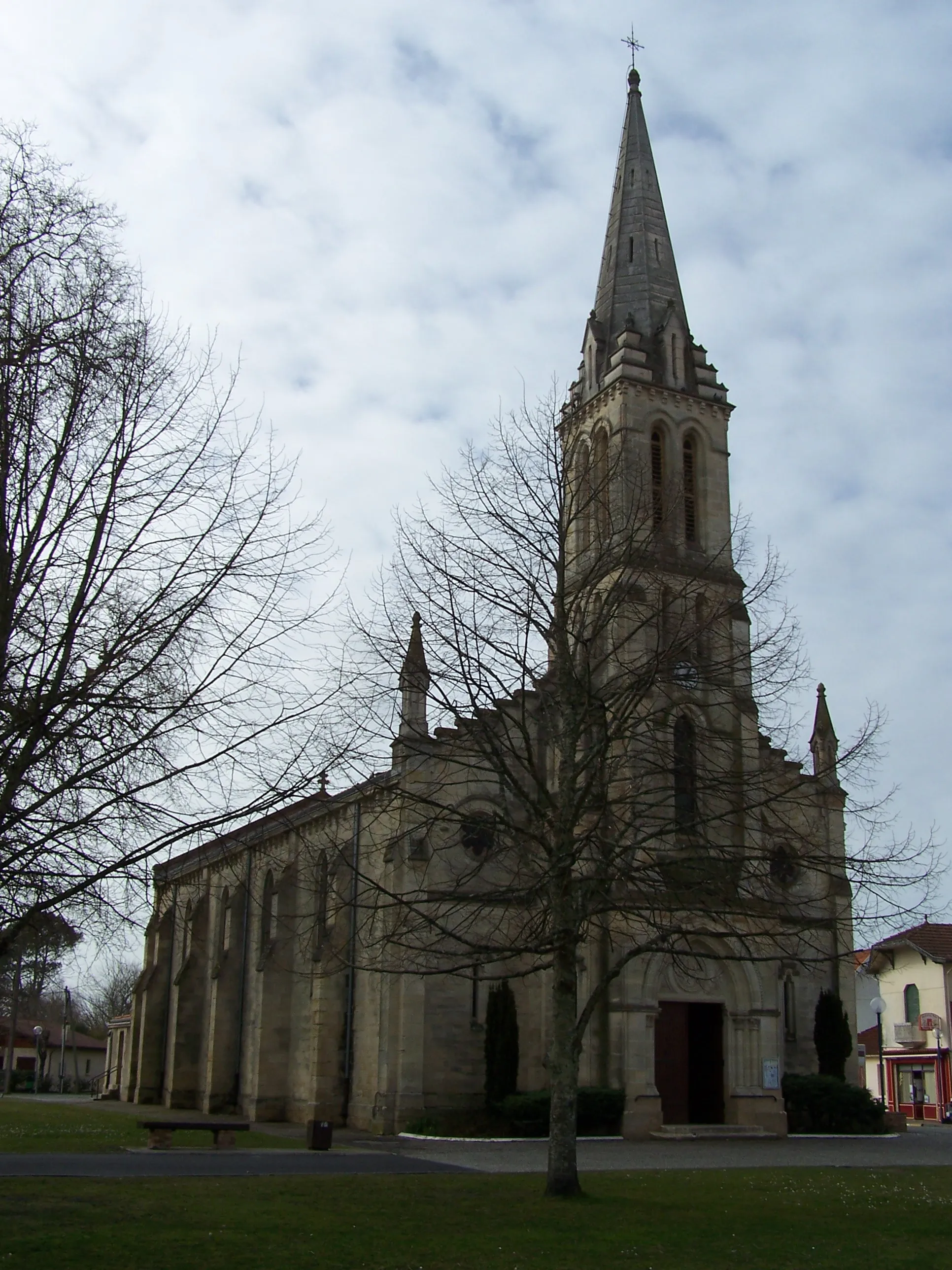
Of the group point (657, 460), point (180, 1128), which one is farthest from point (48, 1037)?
point (180, 1128)

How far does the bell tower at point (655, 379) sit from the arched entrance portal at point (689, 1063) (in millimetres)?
12944

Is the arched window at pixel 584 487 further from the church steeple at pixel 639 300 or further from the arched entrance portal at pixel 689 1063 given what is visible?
the church steeple at pixel 639 300

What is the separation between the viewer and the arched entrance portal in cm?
3328

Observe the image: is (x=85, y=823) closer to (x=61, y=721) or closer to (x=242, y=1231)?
(x=61, y=721)

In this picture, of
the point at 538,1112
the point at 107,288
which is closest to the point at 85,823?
the point at 107,288

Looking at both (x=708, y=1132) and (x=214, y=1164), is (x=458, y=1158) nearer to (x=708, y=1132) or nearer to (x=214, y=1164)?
(x=214, y=1164)

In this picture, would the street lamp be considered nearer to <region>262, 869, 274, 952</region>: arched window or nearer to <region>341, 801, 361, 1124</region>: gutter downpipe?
<region>262, 869, 274, 952</region>: arched window

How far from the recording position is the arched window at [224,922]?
146 ft

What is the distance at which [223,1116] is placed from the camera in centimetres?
4081

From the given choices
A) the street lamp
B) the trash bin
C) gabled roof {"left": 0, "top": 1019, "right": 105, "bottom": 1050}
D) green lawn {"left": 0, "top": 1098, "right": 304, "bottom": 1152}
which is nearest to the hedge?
green lawn {"left": 0, "top": 1098, "right": 304, "bottom": 1152}

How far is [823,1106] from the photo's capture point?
33.8m

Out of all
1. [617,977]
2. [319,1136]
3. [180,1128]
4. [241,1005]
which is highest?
[617,977]

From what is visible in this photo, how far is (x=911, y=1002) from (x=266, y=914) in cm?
3149

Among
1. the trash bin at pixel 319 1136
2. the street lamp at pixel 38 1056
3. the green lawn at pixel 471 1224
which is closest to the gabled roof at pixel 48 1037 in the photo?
the street lamp at pixel 38 1056
